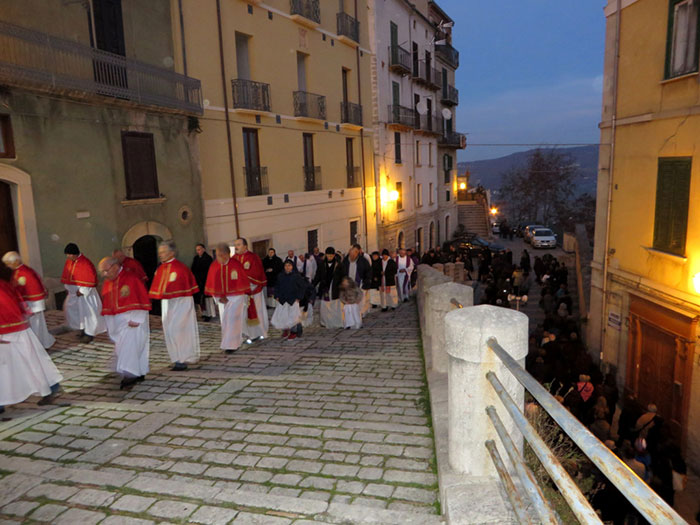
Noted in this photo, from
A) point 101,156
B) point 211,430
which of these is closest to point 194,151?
point 101,156

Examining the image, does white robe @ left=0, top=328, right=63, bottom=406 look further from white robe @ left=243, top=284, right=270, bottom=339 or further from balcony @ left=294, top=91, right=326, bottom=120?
balcony @ left=294, top=91, right=326, bottom=120

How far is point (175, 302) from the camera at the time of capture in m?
7.97

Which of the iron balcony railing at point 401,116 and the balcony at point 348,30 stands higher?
the balcony at point 348,30

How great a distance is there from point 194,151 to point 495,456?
1416 cm

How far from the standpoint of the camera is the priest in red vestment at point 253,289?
981 cm

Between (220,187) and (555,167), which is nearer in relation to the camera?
(220,187)

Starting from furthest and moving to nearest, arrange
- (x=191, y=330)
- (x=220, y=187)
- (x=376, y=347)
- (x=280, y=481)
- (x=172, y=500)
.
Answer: (x=220, y=187)
(x=376, y=347)
(x=191, y=330)
(x=280, y=481)
(x=172, y=500)

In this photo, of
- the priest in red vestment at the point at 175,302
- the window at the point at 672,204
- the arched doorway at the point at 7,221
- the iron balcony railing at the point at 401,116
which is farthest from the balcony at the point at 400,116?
the priest in red vestment at the point at 175,302

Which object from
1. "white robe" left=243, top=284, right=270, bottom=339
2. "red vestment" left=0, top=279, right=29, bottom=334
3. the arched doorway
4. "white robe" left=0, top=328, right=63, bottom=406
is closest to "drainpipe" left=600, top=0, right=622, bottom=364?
"white robe" left=243, top=284, right=270, bottom=339

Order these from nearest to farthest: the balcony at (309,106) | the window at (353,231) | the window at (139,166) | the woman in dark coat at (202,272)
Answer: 1. the woman in dark coat at (202,272)
2. the window at (139,166)
3. the balcony at (309,106)
4. the window at (353,231)

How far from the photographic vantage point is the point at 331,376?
7.54 metres

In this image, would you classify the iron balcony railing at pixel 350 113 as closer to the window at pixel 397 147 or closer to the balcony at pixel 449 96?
the window at pixel 397 147

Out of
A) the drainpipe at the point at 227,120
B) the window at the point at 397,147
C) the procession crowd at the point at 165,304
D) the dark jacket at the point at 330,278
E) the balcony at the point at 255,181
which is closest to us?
the procession crowd at the point at 165,304

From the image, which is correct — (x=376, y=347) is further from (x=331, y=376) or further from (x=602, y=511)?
(x=602, y=511)
